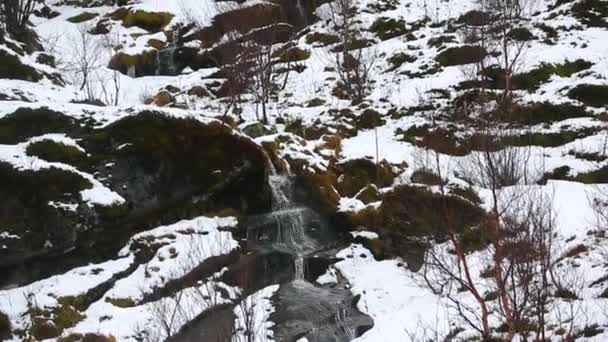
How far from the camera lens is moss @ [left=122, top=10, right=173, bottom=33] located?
32.8 meters

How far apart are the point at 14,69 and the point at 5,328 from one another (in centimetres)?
948

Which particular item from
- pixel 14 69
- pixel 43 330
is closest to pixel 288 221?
pixel 43 330

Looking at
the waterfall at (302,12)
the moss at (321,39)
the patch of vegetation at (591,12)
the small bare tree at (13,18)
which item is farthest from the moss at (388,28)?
the small bare tree at (13,18)

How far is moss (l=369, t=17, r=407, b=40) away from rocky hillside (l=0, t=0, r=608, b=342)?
18.3 ft

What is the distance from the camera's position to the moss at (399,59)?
27.5 metres

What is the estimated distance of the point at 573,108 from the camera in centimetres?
2111

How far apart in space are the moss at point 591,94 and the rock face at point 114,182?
1334cm

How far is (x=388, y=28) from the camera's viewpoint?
31.1 metres

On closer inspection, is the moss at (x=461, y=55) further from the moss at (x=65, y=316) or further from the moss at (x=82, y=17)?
the moss at (x=82, y=17)

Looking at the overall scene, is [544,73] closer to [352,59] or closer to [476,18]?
[476,18]

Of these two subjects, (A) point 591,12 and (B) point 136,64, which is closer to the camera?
(A) point 591,12

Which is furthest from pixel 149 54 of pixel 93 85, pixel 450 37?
pixel 450 37

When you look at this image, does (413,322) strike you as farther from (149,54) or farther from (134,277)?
(149,54)

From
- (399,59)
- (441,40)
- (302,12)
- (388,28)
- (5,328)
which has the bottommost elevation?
(5,328)
